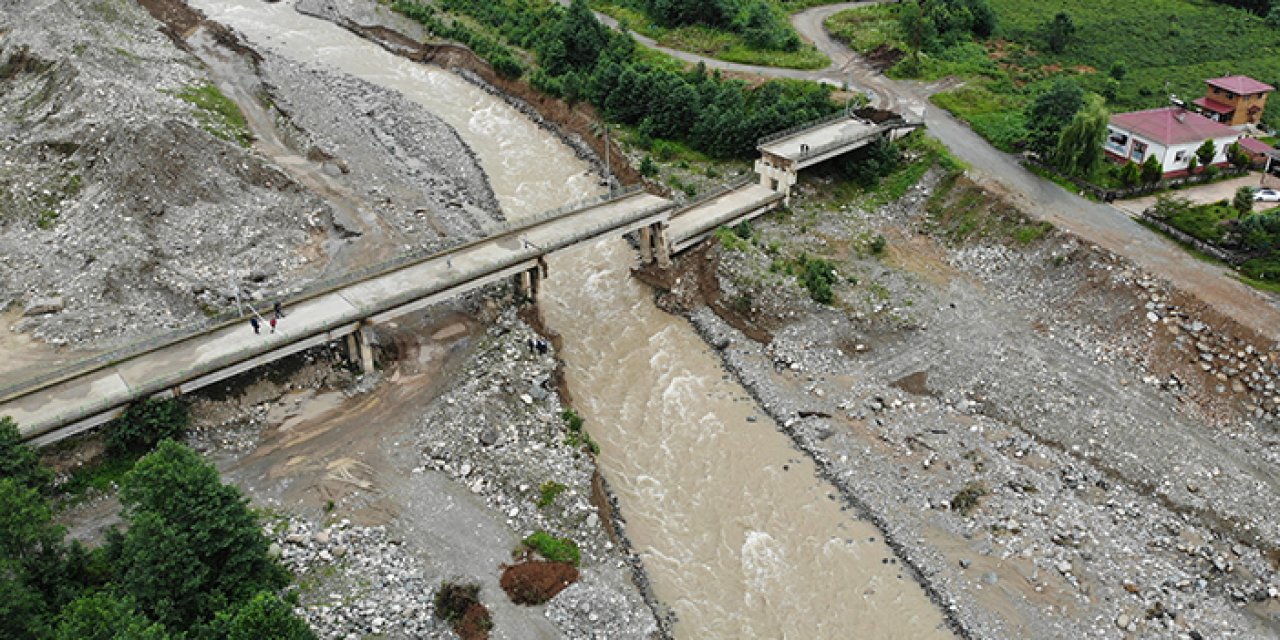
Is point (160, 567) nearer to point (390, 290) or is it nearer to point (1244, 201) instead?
point (390, 290)

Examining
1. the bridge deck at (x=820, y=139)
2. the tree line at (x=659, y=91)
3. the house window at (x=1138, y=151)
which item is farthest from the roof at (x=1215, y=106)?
the tree line at (x=659, y=91)

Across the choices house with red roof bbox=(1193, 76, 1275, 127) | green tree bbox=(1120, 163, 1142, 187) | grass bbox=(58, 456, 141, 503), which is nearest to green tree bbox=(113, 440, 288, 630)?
grass bbox=(58, 456, 141, 503)

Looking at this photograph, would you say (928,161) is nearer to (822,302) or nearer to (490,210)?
(822,302)

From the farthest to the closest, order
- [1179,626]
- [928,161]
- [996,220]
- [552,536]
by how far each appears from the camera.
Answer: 1. [928,161]
2. [996,220]
3. [552,536]
4. [1179,626]

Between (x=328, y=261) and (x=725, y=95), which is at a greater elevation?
(x=725, y=95)

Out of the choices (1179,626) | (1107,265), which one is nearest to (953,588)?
(1179,626)
